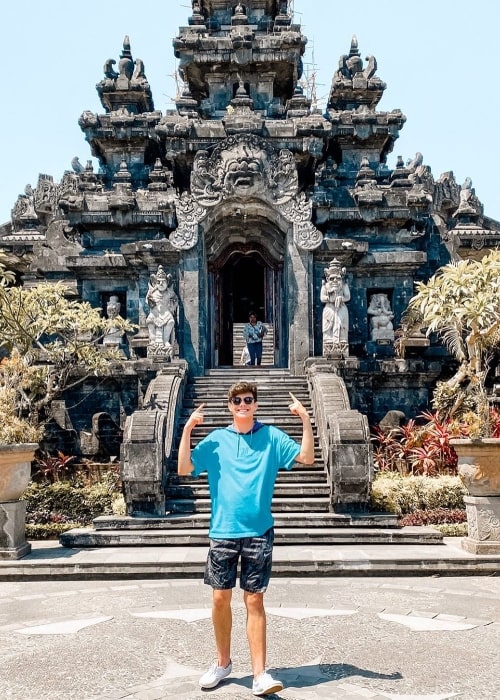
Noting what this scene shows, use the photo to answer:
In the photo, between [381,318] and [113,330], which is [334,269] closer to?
[381,318]

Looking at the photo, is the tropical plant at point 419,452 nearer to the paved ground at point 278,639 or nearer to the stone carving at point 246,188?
the paved ground at point 278,639

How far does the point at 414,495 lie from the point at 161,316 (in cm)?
669

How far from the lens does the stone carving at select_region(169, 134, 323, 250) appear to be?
54.9 ft

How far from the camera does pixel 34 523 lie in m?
11.6

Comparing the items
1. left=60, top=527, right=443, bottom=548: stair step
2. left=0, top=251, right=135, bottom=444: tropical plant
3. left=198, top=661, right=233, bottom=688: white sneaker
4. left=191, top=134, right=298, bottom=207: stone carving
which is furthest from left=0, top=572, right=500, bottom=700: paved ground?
left=191, top=134, right=298, bottom=207: stone carving

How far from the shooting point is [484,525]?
898 cm

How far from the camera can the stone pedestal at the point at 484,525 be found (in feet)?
29.1

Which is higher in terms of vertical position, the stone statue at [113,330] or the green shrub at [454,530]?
the stone statue at [113,330]

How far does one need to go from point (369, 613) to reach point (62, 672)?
287 cm

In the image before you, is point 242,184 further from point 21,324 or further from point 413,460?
point 413,460

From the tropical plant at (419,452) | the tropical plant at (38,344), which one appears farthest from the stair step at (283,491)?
the tropical plant at (38,344)

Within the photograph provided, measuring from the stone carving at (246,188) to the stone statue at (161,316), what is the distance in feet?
4.12

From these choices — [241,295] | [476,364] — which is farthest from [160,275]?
[241,295]

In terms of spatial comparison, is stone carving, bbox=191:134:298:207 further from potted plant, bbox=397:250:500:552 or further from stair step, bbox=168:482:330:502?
stair step, bbox=168:482:330:502
